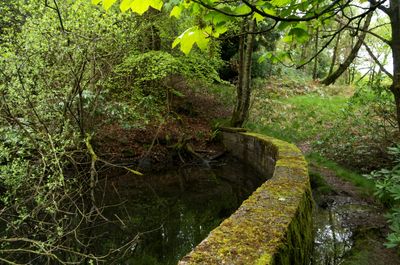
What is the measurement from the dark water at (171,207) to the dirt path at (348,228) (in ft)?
7.93

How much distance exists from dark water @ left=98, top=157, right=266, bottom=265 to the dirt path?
7.93 feet

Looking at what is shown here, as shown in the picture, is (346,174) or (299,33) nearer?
(299,33)

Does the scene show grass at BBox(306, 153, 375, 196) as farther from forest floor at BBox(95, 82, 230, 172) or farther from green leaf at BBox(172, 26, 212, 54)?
green leaf at BBox(172, 26, 212, 54)

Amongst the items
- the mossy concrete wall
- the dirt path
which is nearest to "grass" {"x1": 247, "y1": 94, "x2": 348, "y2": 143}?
the dirt path

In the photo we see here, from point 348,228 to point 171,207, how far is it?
4.50 meters

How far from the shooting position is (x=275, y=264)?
2.92 meters

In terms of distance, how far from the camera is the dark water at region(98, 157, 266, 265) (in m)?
6.89

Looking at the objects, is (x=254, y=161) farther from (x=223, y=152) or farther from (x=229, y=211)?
(x=229, y=211)

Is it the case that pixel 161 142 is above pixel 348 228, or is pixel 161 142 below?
above

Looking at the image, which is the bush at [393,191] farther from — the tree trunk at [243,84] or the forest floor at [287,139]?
the tree trunk at [243,84]

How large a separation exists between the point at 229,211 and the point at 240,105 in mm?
6613

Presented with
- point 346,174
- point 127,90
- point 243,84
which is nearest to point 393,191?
point 346,174

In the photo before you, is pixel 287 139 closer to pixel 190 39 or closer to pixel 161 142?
pixel 161 142

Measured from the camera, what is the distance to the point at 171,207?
9.23 meters
